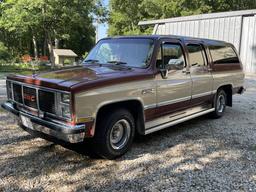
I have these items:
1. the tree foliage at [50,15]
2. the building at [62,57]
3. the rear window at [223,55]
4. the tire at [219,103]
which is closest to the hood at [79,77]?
the rear window at [223,55]

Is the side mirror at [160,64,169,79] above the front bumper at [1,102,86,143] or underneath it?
above

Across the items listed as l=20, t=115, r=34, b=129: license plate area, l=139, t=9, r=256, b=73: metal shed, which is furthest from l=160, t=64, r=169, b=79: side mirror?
l=139, t=9, r=256, b=73: metal shed

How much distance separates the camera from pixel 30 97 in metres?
4.09

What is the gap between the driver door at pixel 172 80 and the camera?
4.80m

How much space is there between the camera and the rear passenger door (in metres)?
5.62

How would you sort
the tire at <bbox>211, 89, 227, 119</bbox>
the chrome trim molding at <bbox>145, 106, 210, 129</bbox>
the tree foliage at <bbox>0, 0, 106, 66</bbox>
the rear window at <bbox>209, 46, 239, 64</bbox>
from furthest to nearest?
the tree foliage at <bbox>0, 0, 106, 66</bbox> < the tire at <bbox>211, 89, 227, 119</bbox> < the rear window at <bbox>209, 46, 239, 64</bbox> < the chrome trim molding at <bbox>145, 106, 210, 129</bbox>

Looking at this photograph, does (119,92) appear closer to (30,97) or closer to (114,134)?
(114,134)

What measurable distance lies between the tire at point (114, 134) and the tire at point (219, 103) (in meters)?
2.94

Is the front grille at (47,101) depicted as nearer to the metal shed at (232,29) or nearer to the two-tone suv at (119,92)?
the two-tone suv at (119,92)

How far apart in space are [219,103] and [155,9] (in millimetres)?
26772

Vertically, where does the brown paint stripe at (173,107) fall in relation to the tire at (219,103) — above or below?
above

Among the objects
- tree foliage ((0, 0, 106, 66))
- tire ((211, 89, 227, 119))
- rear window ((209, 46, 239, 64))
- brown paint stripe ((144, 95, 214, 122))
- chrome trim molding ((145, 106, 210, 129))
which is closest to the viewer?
brown paint stripe ((144, 95, 214, 122))

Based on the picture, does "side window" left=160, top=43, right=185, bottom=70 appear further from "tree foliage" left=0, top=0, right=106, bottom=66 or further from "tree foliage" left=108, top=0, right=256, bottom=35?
"tree foliage" left=108, top=0, right=256, bottom=35

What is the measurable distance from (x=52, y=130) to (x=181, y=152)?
6.72 feet
